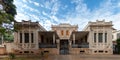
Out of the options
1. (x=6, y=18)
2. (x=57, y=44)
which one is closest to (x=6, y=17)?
(x=6, y=18)

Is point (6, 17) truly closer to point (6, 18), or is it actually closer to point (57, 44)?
point (6, 18)

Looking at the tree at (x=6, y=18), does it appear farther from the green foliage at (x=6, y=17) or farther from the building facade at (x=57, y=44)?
the building facade at (x=57, y=44)

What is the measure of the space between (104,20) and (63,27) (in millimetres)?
14242

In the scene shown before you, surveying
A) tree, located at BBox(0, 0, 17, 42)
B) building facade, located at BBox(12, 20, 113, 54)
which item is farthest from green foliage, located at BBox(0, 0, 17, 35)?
building facade, located at BBox(12, 20, 113, 54)

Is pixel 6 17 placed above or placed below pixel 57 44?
above

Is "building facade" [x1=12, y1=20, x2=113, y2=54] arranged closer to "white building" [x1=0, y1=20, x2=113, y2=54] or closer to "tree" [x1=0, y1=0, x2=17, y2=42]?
"white building" [x1=0, y1=20, x2=113, y2=54]

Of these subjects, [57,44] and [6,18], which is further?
[57,44]

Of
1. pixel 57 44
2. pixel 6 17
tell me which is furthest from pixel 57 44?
pixel 6 17

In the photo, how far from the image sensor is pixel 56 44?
1022 inches

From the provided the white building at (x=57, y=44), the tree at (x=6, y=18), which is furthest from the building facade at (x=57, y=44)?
the tree at (x=6, y=18)

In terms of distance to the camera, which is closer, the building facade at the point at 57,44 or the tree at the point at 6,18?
the tree at the point at 6,18

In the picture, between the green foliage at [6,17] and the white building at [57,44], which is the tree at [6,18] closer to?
the green foliage at [6,17]

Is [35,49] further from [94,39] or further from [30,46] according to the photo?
[94,39]

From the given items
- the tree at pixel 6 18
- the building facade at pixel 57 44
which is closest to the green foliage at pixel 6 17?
the tree at pixel 6 18
